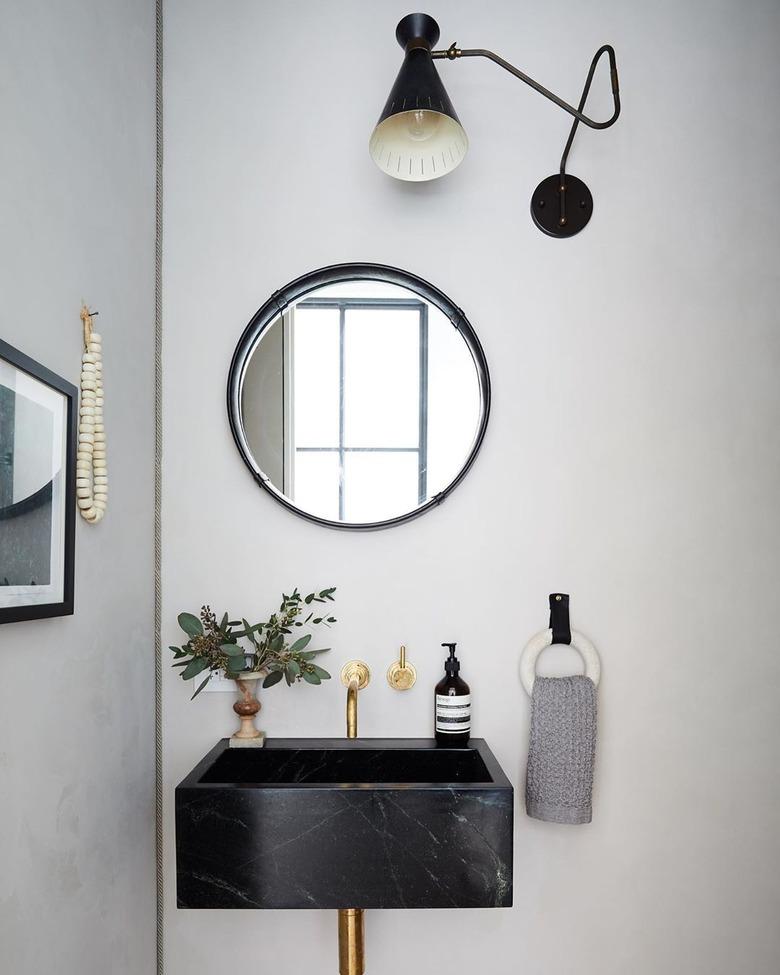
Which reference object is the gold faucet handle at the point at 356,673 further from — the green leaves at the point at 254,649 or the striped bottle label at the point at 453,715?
the striped bottle label at the point at 453,715

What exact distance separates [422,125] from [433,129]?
0.08 feet

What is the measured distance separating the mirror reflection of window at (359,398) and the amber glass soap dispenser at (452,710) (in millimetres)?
375

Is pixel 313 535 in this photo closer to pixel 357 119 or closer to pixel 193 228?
pixel 193 228

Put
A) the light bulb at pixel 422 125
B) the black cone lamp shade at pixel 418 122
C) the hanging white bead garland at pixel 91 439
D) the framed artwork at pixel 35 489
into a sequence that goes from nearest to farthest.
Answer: the framed artwork at pixel 35 489, the hanging white bead garland at pixel 91 439, the black cone lamp shade at pixel 418 122, the light bulb at pixel 422 125

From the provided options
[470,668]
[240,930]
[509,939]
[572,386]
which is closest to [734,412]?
[572,386]

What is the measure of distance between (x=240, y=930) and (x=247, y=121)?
171 centimetres

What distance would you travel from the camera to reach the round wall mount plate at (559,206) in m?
1.70

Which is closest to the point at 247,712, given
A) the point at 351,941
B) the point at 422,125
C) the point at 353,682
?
the point at 353,682

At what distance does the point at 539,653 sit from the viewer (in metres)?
1.63

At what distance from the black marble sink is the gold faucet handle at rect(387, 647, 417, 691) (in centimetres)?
33

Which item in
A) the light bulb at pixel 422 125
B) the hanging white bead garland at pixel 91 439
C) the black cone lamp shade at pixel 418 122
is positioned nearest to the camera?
the hanging white bead garland at pixel 91 439

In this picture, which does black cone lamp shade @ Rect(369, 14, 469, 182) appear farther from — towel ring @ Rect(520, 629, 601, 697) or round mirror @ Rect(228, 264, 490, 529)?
towel ring @ Rect(520, 629, 601, 697)

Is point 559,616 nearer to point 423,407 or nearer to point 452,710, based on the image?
point 452,710

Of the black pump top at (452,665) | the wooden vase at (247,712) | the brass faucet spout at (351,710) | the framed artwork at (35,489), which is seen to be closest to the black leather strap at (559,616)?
the black pump top at (452,665)
